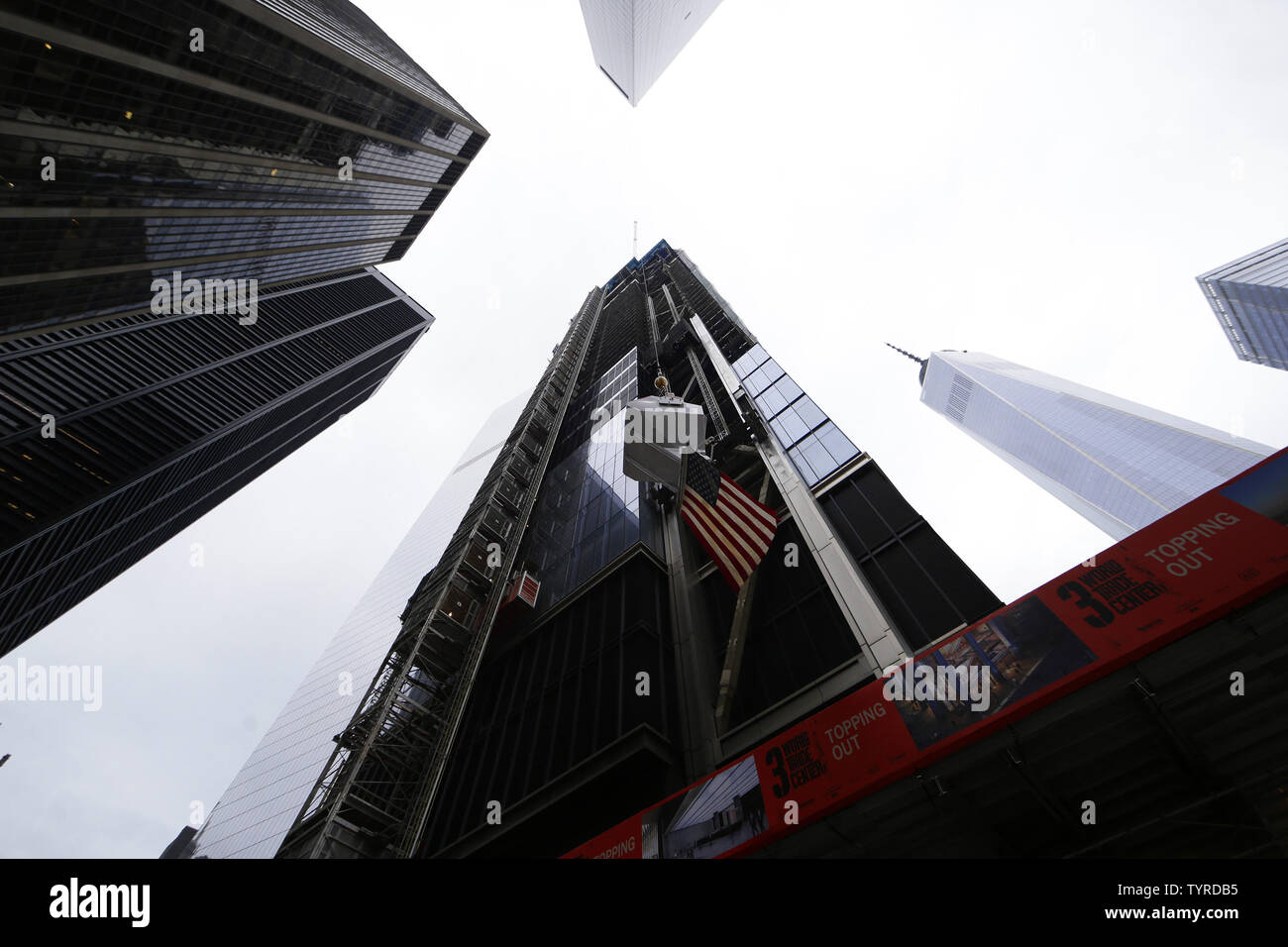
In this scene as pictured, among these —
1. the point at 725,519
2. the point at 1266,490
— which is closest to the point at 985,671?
the point at 1266,490

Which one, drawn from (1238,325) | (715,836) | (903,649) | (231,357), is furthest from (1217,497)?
(1238,325)

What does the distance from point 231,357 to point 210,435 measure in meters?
13.8

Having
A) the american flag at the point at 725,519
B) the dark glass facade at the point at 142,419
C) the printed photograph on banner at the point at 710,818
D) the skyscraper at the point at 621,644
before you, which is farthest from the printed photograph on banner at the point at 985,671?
the dark glass facade at the point at 142,419

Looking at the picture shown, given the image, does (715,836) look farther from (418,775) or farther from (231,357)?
(231,357)

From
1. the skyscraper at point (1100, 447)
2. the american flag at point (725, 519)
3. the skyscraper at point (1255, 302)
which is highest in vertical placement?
the skyscraper at point (1255, 302)

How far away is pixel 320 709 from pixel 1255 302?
16996cm

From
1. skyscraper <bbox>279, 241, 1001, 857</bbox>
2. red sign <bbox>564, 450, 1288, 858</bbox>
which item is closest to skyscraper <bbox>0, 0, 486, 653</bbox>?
skyscraper <bbox>279, 241, 1001, 857</bbox>

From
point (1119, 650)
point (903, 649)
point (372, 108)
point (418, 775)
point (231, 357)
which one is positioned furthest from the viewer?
point (231, 357)

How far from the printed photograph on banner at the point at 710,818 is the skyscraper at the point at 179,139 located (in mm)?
55898

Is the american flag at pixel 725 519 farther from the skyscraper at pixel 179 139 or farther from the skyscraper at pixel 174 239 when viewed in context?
the skyscraper at pixel 174 239

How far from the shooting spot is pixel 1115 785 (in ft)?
Answer: 27.1

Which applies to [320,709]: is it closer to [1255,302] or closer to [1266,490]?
[1266,490]

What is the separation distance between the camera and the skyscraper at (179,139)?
134ft

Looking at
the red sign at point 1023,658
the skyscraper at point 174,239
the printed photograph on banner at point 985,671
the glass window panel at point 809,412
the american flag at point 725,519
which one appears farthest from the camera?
the skyscraper at point 174,239
